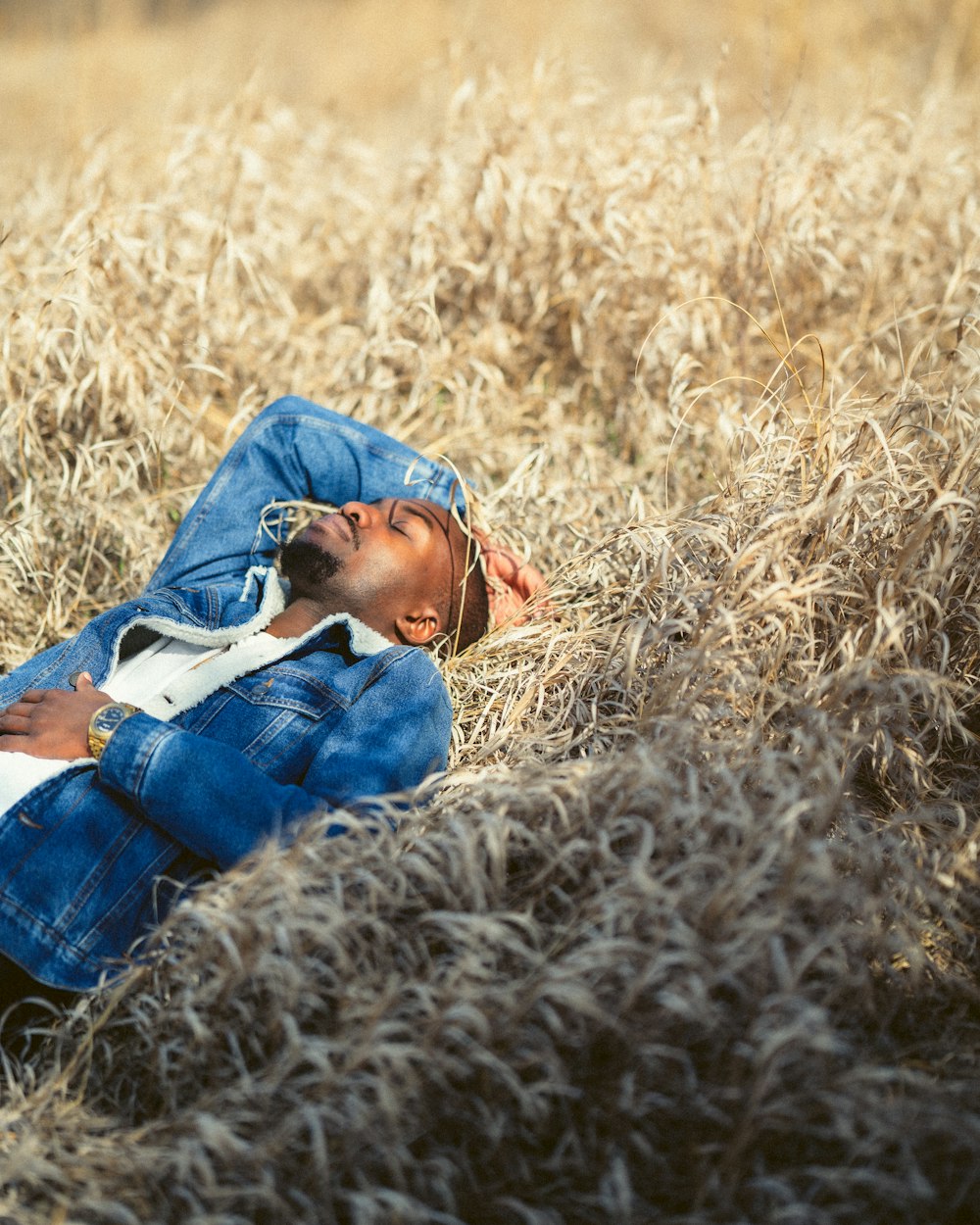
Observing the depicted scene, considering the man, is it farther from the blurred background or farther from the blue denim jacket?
the blurred background

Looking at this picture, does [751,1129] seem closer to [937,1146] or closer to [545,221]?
[937,1146]

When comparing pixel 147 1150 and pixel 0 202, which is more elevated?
pixel 0 202

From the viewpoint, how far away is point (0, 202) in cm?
443

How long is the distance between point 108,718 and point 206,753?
264 mm

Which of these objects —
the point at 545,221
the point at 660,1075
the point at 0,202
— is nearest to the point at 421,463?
the point at 545,221

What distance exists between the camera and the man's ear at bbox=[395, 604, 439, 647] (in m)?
2.71

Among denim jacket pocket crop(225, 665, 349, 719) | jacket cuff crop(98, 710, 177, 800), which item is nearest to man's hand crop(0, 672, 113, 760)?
jacket cuff crop(98, 710, 177, 800)

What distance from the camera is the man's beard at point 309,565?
103 inches

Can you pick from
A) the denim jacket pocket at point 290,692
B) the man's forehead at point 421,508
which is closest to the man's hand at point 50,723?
the denim jacket pocket at point 290,692

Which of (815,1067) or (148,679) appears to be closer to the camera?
(815,1067)

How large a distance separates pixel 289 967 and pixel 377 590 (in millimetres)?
1177

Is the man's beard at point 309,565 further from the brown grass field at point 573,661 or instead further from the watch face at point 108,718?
the watch face at point 108,718

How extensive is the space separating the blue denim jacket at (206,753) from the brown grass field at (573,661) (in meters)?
0.16

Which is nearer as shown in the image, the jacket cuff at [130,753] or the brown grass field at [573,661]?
the brown grass field at [573,661]
